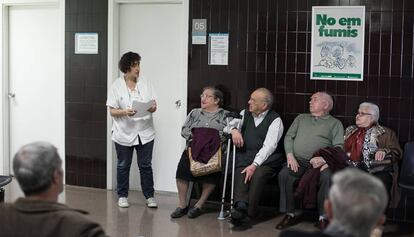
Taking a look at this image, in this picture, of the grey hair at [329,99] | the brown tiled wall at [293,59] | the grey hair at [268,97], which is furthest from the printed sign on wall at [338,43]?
the grey hair at [268,97]

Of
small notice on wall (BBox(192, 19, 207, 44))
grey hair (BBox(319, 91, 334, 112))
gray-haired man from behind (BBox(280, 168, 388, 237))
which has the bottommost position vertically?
gray-haired man from behind (BBox(280, 168, 388, 237))

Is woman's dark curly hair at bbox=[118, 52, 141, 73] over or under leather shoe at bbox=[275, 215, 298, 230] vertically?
over

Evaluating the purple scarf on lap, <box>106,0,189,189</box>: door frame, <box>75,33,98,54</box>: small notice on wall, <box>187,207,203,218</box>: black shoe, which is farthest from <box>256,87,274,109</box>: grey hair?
<box>75,33,98,54</box>: small notice on wall

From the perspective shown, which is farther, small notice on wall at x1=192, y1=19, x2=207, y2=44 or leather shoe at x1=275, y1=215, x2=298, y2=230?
small notice on wall at x1=192, y1=19, x2=207, y2=44

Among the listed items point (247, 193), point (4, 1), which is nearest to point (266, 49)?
point (247, 193)

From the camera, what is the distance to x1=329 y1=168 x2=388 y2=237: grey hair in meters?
2.09

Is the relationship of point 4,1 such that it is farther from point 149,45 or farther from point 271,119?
point 271,119

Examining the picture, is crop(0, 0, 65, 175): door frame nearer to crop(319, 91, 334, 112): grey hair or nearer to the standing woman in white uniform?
the standing woman in white uniform

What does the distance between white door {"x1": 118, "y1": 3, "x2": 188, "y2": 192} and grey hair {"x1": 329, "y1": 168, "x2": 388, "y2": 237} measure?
397 centimetres

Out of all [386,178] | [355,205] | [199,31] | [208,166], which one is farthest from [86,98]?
[355,205]

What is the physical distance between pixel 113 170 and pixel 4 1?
85.8 inches

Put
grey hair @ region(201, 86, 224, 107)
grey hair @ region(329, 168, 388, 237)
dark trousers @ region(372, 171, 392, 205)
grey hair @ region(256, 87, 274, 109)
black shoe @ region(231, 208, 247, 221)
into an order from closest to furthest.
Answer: grey hair @ region(329, 168, 388, 237), dark trousers @ region(372, 171, 392, 205), black shoe @ region(231, 208, 247, 221), grey hair @ region(256, 87, 274, 109), grey hair @ region(201, 86, 224, 107)

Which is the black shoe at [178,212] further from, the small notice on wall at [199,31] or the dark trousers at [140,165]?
the small notice on wall at [199,31]

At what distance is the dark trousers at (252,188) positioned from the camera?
16.8 ft
